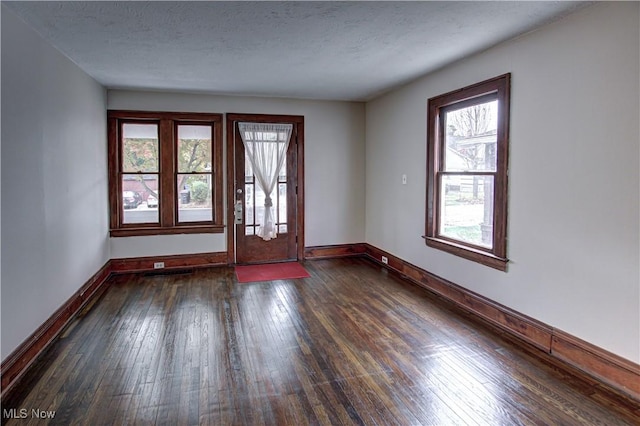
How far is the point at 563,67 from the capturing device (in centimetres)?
293

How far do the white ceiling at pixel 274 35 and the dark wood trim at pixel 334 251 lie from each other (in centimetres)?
264

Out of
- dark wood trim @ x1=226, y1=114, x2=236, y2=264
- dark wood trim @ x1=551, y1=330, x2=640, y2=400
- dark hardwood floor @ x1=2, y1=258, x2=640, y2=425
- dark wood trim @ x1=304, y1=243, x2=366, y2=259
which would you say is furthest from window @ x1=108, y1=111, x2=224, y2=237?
dark wood trim @ x1=551, y1=330, x2=640, y2=400

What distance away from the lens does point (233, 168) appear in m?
5.80

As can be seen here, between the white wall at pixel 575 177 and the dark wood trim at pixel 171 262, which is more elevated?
the white wall at pixel 575 177

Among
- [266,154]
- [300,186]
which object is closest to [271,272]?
[300,186]

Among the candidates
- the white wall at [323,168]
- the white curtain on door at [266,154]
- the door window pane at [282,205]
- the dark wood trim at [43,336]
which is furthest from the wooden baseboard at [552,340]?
the dark wood trim at [43,336]

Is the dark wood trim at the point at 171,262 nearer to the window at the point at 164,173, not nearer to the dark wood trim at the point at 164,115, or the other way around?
the window at the point at 164,173

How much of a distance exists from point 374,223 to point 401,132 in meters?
1.53

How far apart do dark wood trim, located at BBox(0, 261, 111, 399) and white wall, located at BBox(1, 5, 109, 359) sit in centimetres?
6

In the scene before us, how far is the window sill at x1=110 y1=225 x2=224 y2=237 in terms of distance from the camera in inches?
213

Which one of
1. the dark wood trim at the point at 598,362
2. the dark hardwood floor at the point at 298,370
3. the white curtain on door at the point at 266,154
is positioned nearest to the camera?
the dark hardwood floor at the point at 298,370

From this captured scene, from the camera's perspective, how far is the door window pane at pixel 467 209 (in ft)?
12.5

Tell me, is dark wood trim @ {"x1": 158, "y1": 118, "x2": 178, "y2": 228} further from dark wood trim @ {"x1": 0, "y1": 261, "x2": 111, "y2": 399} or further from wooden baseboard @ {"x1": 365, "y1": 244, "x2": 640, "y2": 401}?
wooden baseboard @ {"x1": 365, "y1": 244, "x2": 640, "y2": 401}

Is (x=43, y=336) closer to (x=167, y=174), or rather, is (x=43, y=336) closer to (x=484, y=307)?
(x=167, y=174)
